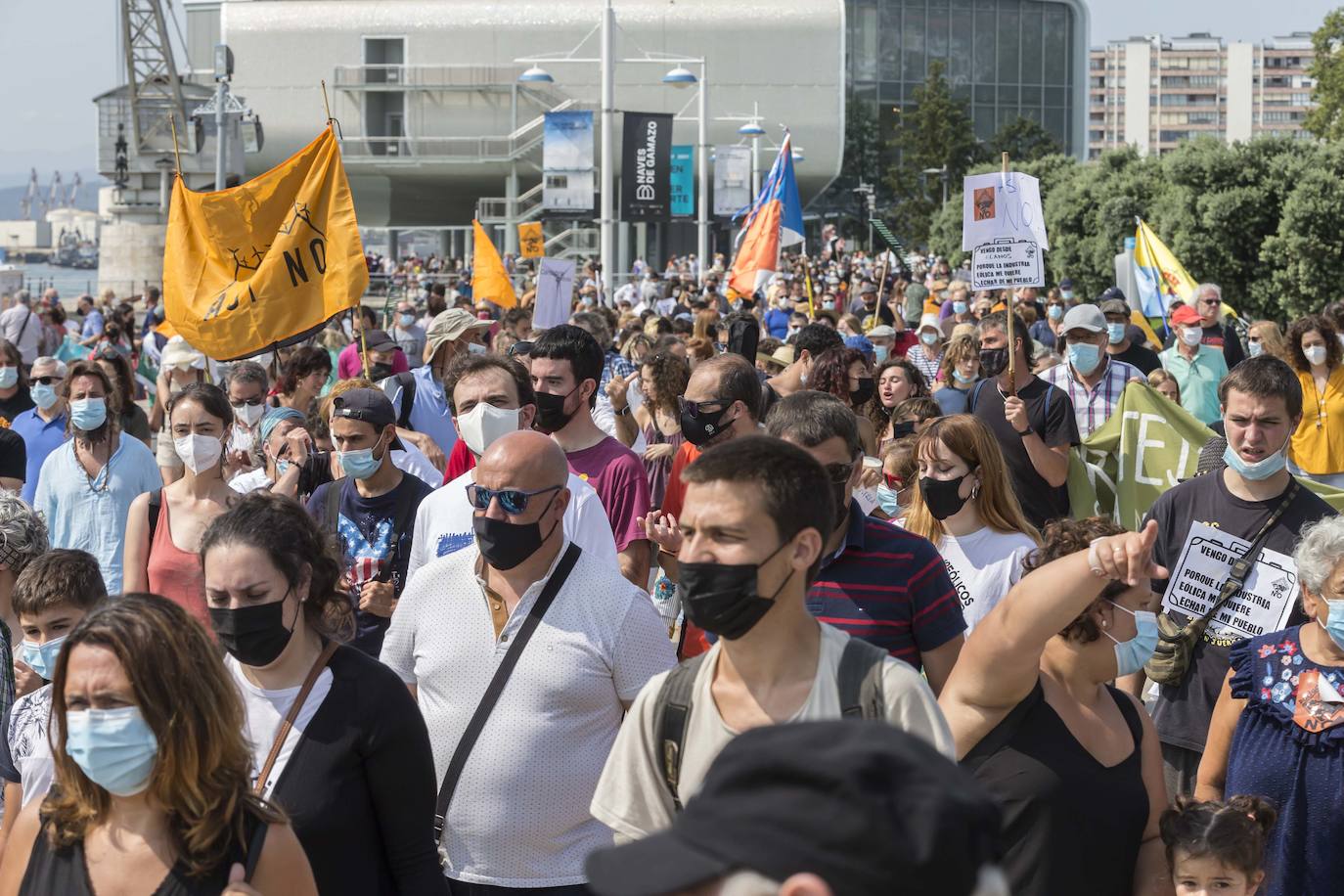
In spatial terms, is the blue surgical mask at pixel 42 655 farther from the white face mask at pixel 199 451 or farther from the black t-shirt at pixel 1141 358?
the black t-shirt at pixel 1141 358

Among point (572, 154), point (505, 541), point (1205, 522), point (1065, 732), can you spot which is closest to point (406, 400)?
point (1205, 522)

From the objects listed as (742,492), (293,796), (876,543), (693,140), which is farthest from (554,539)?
(693,140)

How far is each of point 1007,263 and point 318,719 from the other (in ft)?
23.2

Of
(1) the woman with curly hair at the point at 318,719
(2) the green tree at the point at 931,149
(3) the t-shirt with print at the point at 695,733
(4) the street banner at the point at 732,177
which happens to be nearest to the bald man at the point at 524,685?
(1) the woman with curly hair at the point at 318,719

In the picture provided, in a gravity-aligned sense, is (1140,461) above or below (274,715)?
above

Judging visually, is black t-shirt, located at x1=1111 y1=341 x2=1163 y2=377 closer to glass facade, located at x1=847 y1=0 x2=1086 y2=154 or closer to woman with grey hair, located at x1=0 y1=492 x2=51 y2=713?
woman with grey hair, located at x1=0 y1=492 x2=51 y2=713

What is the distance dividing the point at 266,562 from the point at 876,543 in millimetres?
1540

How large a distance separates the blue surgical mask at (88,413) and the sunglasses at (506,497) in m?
3.81

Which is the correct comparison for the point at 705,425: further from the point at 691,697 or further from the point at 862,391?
the point at 691,697

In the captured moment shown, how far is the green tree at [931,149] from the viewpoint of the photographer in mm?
62250

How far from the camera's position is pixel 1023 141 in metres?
64.7

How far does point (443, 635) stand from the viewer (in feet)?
14.0

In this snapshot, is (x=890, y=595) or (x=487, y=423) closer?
(x=890, y=595)

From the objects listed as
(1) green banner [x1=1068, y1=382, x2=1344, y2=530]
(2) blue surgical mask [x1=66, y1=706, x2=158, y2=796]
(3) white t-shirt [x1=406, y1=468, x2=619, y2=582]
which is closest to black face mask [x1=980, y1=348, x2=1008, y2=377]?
(1) green banner [x1=1068, y1=382, x2=1344, y2=530]
